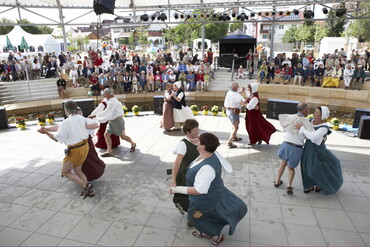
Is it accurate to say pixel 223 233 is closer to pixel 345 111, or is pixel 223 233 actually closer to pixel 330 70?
pixel 345 111

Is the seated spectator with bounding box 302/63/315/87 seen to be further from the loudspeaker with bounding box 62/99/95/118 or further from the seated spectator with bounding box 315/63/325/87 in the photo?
the loudspeaker with bounding box 62/99/95/118

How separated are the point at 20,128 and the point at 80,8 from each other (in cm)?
994

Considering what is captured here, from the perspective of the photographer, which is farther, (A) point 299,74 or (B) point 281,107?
(A) point 299,74

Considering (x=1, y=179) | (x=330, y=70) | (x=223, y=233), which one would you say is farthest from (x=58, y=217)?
(x=330, y=70)

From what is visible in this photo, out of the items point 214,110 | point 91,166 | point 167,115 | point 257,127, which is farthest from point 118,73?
point 91,166

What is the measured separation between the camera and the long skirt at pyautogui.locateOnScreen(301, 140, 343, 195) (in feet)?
14.0

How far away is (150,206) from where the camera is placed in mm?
4246

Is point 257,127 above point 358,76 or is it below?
below

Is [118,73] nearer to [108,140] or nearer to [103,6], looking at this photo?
[103,6]

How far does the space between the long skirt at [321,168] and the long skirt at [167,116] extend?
13.3 feet

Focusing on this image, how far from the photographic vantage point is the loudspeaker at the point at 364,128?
704 cm

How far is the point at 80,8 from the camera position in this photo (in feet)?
51.9

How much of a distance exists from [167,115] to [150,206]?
12.2 ft

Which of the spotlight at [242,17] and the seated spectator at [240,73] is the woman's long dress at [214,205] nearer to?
the seated spectator at [240,73]
